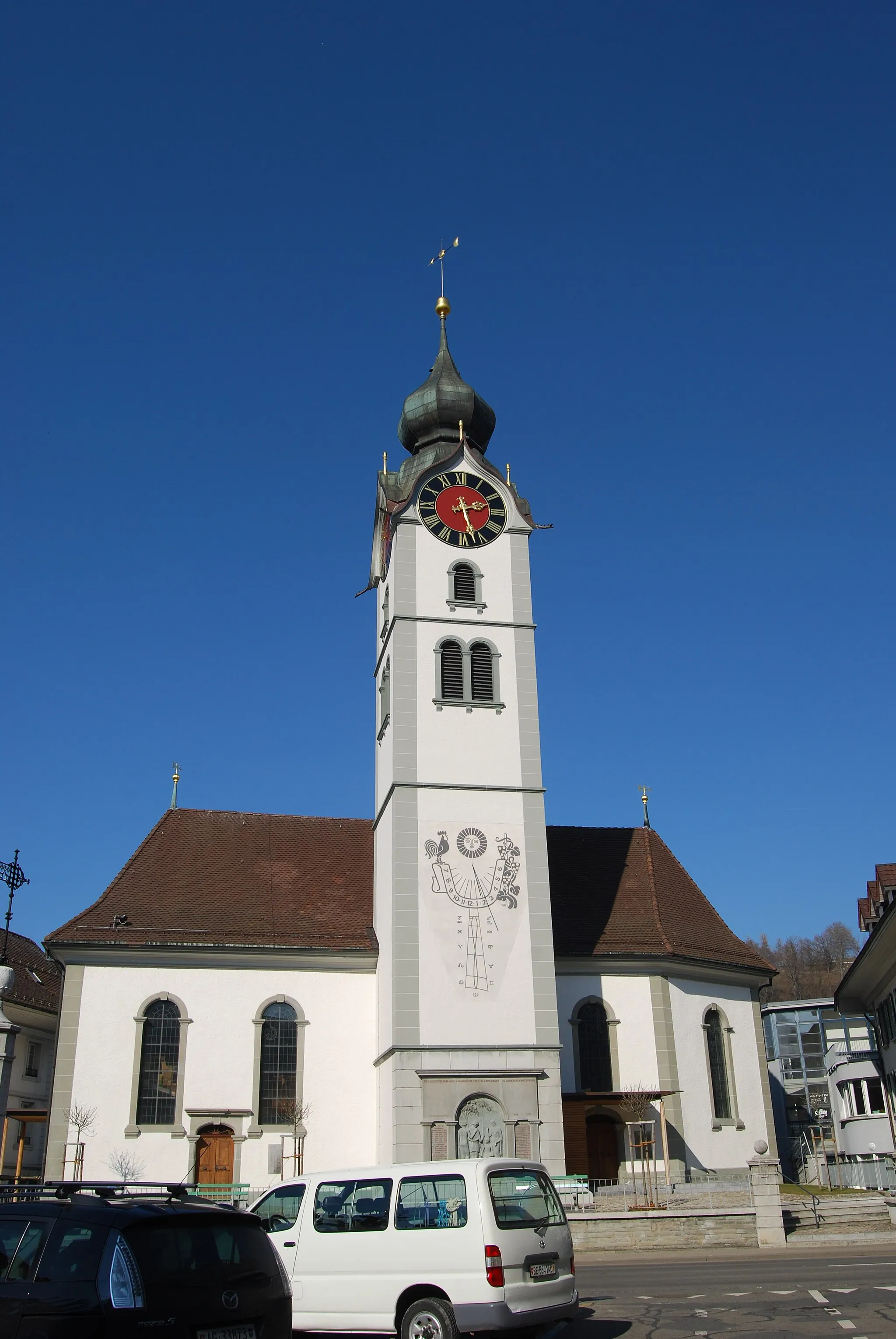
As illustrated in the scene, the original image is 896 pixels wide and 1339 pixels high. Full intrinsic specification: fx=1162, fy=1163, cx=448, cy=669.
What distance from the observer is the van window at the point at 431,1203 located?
11.1 m

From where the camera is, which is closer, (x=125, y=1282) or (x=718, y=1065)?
(x=125, y=1282)

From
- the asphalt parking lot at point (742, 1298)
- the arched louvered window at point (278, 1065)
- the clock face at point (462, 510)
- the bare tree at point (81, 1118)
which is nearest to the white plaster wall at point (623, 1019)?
the arched louvered window at point (278, 1065)

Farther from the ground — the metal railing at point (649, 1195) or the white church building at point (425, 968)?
the white church building at point (425, 968)

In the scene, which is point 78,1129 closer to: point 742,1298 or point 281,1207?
point 281,1207

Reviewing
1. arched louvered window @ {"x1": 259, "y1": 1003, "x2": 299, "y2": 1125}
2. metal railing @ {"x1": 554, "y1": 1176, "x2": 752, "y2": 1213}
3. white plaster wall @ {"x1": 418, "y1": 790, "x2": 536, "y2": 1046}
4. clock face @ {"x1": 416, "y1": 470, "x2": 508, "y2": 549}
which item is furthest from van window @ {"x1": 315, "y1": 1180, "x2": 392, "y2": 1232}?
clock face @ {"x1": 416, "y1": 470, "x2": 508, "y2": 549}

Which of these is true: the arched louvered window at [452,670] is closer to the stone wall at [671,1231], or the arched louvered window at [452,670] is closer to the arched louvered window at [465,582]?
the arched louvered window at [465,582]

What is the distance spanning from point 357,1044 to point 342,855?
20.3ft

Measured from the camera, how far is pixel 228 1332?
303 inches

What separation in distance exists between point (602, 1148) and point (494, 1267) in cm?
2081

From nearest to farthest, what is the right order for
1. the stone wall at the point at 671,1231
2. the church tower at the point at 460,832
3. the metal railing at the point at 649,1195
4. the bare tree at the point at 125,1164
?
the stone wall at the point at 671,1231, the metal railing at the point at 649,1195, the church tower at the point at 460,832, the bare tree at the point at 125,1164

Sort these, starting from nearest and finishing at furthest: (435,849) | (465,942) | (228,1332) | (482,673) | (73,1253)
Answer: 1. (73,1253)
2. (228,1332)
3. (465,942)
4. (435,849)
5. (482,673)

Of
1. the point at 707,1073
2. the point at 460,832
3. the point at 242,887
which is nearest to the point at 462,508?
the point at 460,832

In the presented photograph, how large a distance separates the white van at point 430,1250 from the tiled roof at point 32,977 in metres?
29.2

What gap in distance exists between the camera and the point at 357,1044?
30141 mm
